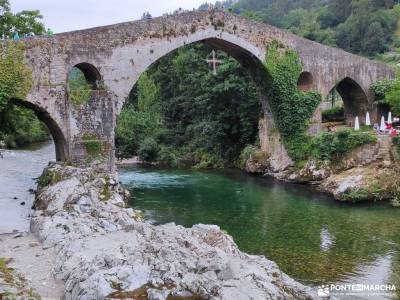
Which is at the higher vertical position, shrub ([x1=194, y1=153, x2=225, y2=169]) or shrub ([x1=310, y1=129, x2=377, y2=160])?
shrub ([x1=310, y1=129, x2=377, y2=160])

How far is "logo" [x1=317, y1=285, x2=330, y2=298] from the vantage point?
9648 mm

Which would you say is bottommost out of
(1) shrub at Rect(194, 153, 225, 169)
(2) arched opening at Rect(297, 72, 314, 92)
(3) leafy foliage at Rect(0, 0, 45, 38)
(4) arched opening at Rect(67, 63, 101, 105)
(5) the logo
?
(5) the logo

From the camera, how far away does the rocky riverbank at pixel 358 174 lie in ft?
64.3

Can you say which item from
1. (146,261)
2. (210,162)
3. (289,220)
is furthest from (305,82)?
(146,261)

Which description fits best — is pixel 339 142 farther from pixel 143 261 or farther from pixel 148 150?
pixel 143 261

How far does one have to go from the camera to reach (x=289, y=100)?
25.2 meters

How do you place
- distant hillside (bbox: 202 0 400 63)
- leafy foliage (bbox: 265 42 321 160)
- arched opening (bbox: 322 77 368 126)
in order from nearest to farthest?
leafy foliage (bbox: 265 42 321 160) → arched opening (bbox: 322 77 368 126) → distant hillside (bbox: 202 0 400 63)

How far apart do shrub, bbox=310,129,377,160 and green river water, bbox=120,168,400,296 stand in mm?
1803

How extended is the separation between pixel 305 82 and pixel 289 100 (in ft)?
6.83

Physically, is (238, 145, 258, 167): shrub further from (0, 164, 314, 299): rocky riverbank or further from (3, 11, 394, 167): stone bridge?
(0, 164, 314, 299): rocky riverbank

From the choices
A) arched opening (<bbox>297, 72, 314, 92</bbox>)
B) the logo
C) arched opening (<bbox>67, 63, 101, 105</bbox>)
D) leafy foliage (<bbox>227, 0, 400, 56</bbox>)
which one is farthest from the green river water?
leafy foliage (<bbox>227, 0, 400, 56</bbox>)

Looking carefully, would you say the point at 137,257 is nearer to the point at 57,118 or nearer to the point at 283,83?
the point at 57,118

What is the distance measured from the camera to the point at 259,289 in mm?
8430

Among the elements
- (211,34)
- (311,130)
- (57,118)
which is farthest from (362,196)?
(57,118)
